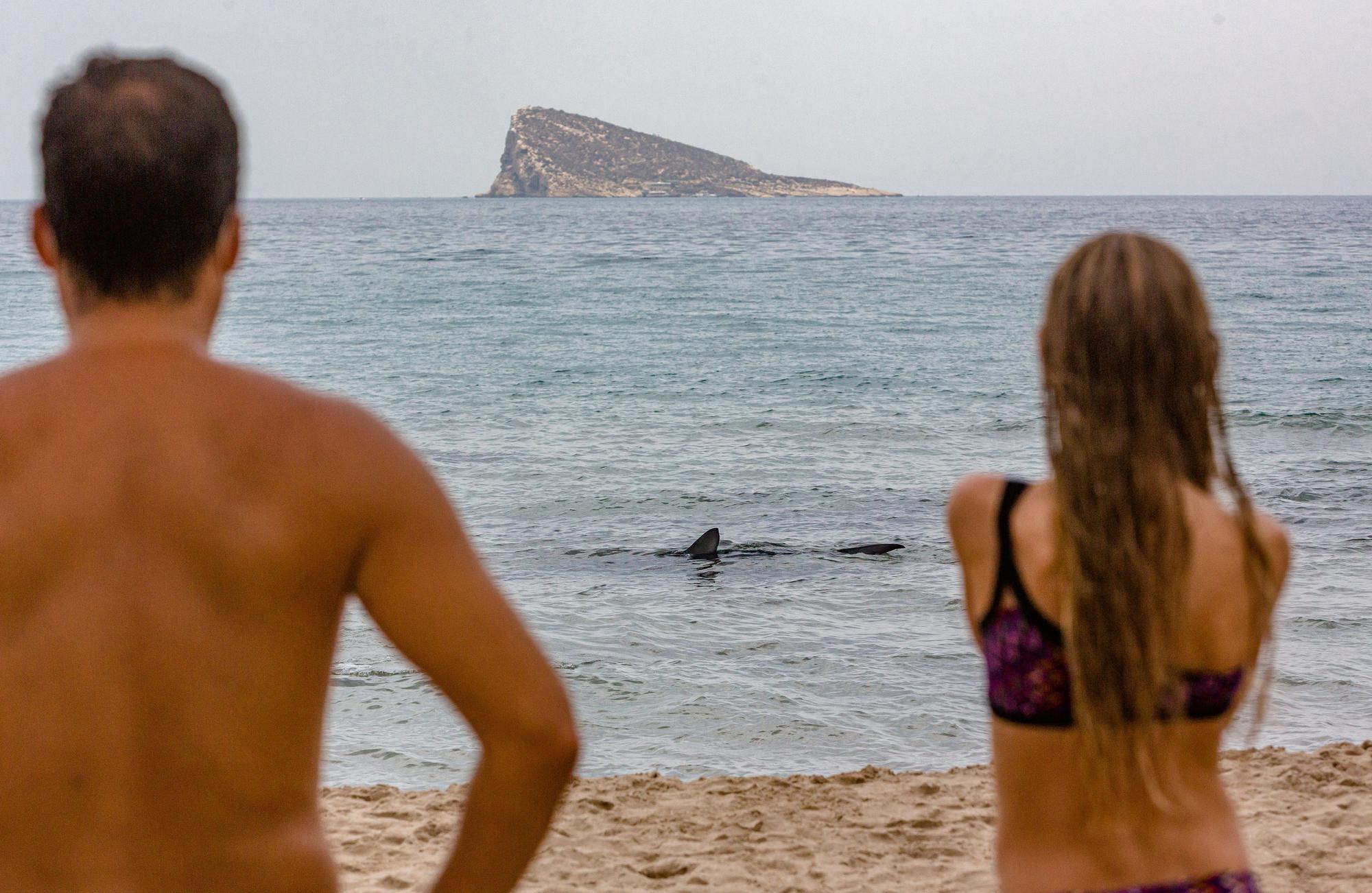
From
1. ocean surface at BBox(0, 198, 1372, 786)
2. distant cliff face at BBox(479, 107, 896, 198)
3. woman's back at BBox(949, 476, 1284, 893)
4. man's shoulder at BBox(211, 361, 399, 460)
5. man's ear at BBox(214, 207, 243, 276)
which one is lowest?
ocean surface at BBox(0, 198, 1372, 786)

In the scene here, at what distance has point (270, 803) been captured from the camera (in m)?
1.37

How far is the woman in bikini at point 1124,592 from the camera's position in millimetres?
1902

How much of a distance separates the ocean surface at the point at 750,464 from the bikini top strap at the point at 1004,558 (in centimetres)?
586

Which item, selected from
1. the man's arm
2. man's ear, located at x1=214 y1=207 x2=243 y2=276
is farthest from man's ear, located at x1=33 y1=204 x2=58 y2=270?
the man's arm

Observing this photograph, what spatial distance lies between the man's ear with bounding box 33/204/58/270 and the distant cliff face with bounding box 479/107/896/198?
573 ft

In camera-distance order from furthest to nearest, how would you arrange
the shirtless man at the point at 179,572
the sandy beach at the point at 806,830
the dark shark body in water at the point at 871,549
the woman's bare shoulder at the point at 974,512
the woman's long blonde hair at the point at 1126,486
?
the dark shark body in water at the point at 871,549 → the sandy beach at the point at 806,830 → the woman's bare shoulder at the point at 974,512 → the woman's long blonde hair at the point at 1126,486 → the shirtless man at the point at 179,572

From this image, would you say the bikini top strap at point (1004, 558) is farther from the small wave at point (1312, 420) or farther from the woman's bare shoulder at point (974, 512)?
the small wave at point (1312, 420)

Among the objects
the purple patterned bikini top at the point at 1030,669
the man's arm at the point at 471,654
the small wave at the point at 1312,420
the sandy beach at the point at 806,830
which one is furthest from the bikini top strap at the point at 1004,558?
the small wave at the point at 1312,420

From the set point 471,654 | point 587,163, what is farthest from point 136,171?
point 587,163

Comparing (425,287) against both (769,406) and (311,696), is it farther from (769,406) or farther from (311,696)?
(311,696)

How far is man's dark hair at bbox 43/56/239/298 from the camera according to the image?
135 centimetres

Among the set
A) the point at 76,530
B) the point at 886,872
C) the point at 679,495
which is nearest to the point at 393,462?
the point at 76,530

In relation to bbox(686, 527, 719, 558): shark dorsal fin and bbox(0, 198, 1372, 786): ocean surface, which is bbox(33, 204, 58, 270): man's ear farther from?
bbox(686, 527, 719, 558): shark dorsal fin

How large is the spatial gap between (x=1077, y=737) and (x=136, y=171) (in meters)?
1.49
